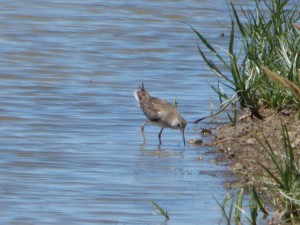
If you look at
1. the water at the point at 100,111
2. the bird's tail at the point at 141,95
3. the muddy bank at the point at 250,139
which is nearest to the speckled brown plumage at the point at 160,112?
Answer: the bird's tail at the point at 141,95

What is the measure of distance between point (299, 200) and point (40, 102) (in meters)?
6.31

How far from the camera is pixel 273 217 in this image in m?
6.55

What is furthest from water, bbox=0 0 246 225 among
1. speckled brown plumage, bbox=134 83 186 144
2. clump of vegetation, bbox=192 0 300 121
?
clump of vegetation, bbox=192 0 300 121

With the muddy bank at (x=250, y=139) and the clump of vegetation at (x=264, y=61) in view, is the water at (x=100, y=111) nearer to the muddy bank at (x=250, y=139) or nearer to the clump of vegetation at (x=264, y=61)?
the muddy bank at (x=250, y=139)

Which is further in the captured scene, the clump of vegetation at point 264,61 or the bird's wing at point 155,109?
the bird's wing at point 155,109

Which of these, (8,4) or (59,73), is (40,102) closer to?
(59,73)

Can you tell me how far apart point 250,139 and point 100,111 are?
2.78 m

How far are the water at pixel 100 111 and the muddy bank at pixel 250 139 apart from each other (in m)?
0.18

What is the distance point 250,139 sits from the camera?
927cm

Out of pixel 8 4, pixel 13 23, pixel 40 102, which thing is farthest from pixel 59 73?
pixel 8 4

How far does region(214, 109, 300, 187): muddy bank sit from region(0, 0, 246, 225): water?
0.18m

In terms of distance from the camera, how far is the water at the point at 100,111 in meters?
7.77

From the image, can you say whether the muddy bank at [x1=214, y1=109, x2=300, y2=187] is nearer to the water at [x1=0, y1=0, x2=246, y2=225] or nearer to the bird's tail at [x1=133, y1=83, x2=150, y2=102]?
the water at [x1=0, y1=0, x2=246, y2=225]

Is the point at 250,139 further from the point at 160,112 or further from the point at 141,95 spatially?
the point at 141,95
